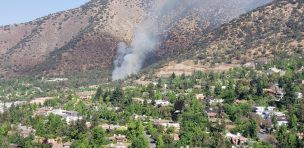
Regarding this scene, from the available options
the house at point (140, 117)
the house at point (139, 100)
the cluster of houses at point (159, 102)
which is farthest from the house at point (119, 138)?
the house at point (139, 100)

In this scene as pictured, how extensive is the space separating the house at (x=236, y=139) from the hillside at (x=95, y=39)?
91.1m

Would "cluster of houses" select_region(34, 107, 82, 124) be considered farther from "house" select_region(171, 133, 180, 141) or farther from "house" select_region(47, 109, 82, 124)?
"house" select_region(171, 133, 180, 141)

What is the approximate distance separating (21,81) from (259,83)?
3024 inches

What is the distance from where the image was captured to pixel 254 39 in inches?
5399

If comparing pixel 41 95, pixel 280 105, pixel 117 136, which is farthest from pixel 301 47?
pixel 117 136

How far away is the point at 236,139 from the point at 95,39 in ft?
367

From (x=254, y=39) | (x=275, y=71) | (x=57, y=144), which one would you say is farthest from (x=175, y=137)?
(x=254, y=39)

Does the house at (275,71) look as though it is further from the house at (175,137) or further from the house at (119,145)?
the house at (119,145)

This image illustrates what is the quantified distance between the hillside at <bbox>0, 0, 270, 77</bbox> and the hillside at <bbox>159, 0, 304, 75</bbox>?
21271 millimetres

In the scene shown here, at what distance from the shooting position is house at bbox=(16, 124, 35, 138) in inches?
2889

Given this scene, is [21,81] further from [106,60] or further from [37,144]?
[37,144]

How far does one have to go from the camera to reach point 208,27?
585 ft

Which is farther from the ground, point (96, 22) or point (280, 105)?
point (96, 22)

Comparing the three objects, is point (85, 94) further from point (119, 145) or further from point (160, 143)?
point (160, 143)
